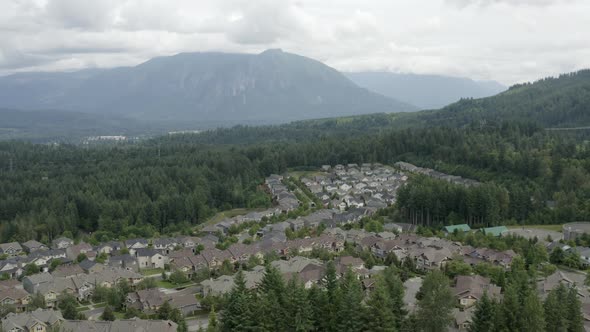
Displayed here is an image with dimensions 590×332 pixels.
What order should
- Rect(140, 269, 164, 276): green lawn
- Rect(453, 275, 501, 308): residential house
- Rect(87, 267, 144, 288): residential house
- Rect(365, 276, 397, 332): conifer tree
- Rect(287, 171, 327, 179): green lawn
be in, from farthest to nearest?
Rect(287, 171, 327, 179): green lawn < Rect(140, 269, 164, 276): green lawn < Rect(87, 267, 144, 288): residential house < Rect(453, 275, 501, 308): residential house < Rect(365, 276, 397, 332): conifer tree

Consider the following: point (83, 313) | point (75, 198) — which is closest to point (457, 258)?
point (83, 313)

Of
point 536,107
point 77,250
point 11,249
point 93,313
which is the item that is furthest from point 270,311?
point 536,107

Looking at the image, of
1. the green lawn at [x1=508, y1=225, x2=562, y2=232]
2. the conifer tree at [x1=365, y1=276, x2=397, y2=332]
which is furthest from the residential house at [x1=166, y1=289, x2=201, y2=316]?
the green lawn at [x1=508, y1=225, x2=562, y2=232]

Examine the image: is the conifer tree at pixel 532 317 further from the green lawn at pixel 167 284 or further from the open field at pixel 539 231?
the green lawn at pixel 167 284

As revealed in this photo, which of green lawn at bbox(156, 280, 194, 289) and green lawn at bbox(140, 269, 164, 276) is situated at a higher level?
green lawn at bbox(156, 280, 194, 289)

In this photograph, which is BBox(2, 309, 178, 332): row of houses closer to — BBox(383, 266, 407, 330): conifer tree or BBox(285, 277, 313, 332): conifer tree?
BBox(285, 277, 313, 332): conifer tree

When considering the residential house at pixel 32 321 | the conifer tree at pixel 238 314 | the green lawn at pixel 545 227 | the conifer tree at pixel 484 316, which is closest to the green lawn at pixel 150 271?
the residential house at pixel 32 321

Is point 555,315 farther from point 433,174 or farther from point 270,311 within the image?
point 433,174
